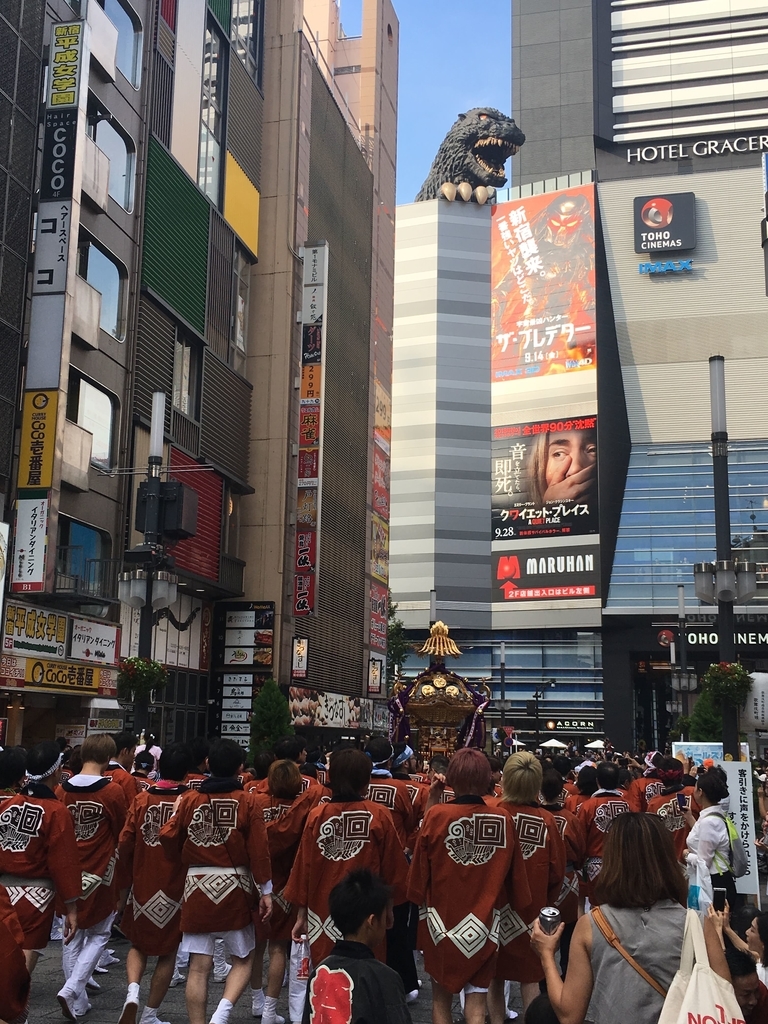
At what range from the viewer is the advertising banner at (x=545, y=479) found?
7475 cm

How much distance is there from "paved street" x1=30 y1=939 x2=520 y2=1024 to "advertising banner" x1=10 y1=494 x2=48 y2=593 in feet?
47.7

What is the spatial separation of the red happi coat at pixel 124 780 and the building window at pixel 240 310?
31.1m

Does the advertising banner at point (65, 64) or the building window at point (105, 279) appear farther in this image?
the building window at point (105, 279)

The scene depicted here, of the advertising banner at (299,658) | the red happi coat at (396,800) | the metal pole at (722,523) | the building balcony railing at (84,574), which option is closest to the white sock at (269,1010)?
the red happi coat at (396,800)

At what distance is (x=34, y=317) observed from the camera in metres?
25.4

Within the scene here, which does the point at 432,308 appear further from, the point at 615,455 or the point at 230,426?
the point at 230,426

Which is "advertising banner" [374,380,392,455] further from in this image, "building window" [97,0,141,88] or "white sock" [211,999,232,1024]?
"white sock" [211,999,232,1024]

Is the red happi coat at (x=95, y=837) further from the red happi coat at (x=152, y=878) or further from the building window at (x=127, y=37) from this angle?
the building window at (x=127, y=37)

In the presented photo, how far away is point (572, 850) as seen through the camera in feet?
29.0

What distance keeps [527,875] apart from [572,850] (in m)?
1.63

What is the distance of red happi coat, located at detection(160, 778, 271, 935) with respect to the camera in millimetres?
7328

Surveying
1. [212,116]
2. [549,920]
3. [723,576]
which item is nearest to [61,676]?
[723,576]

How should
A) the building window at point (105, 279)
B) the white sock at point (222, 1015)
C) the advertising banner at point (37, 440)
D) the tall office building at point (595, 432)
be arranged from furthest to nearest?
the tall office building at point (595, 432), the building window at point (105, 279), the advertising banner at point (37, 440), the white sock at point (222, 1015)

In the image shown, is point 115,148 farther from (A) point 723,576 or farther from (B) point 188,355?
(A) point 723,576
